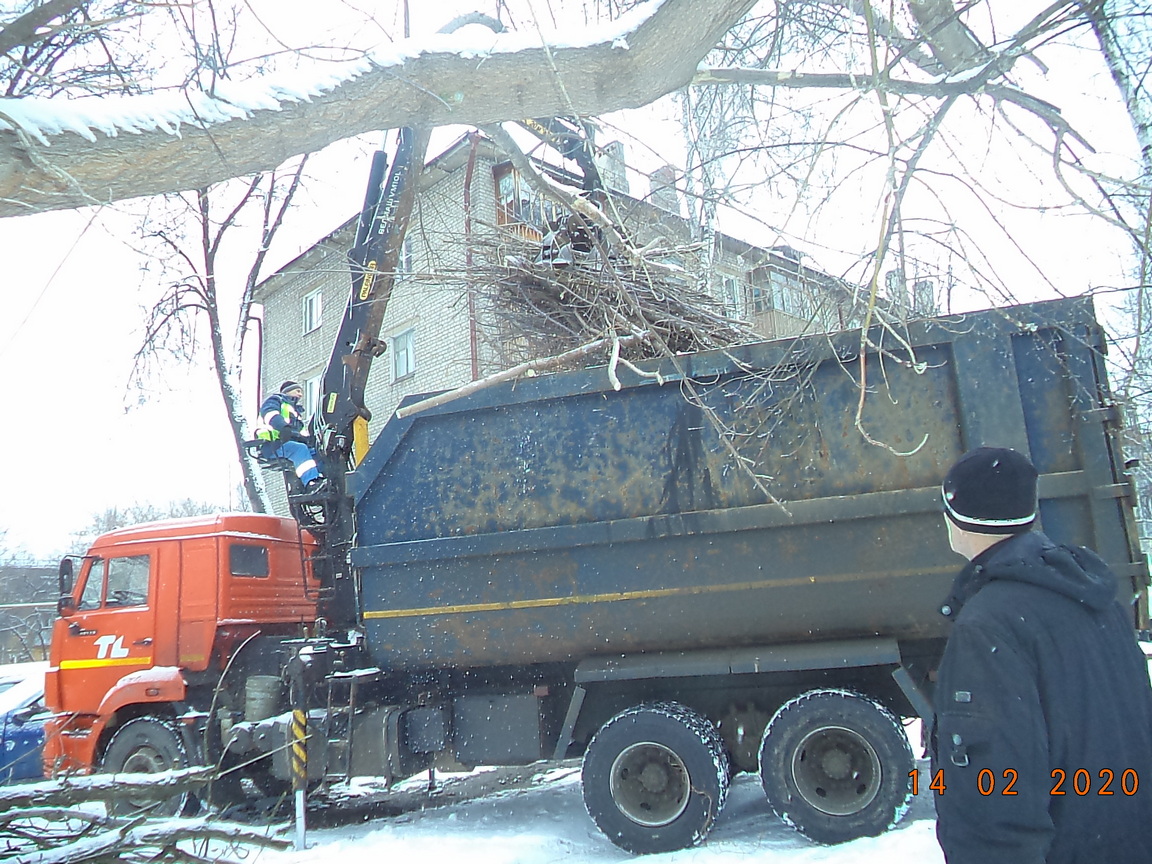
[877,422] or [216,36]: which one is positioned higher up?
[216,36]

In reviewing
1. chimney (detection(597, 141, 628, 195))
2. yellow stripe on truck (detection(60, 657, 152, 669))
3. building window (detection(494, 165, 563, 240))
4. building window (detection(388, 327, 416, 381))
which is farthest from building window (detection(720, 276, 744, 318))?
building window (detection(388, 327, 416, 381))

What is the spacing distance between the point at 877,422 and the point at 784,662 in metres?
1.37

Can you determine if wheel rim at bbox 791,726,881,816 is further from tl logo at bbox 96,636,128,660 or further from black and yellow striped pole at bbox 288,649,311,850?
tl logo at bbox 96,636,128,660

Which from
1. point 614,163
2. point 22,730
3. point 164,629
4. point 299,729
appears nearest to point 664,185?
point 614,163

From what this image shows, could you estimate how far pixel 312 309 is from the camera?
21.8m

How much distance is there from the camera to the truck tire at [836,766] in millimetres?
4461

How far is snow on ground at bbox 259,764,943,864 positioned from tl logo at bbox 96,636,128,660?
2168 millimetres

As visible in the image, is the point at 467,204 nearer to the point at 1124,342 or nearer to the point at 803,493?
the point at 803,493

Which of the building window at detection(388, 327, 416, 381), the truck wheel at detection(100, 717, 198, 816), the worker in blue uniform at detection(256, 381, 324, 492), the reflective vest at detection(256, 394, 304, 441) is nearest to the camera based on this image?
the truck wheel at detection(100, 717, 198, 816)

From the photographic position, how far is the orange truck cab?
6398 millimetres

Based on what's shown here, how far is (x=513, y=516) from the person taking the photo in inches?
205

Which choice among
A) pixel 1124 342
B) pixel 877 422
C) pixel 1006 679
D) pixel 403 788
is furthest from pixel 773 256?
pixel 403 788

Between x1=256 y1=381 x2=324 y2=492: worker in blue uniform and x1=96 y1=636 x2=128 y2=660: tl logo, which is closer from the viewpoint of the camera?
x1=96 y1=636 x2=128 y2=660: tl logo

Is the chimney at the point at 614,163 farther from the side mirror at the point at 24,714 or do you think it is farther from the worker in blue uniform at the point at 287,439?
the side mirror at the point at 24,714
